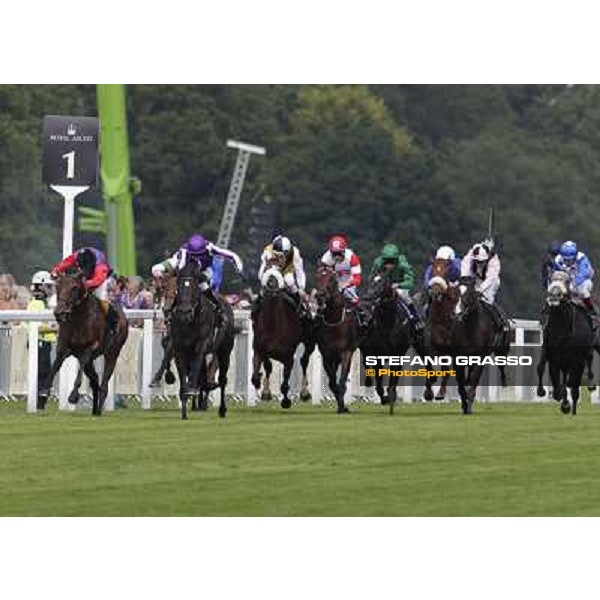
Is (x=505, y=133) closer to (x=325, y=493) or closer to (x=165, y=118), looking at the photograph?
(x=165, y=118)

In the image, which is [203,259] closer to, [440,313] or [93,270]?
[93,270]

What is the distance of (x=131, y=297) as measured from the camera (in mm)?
29906

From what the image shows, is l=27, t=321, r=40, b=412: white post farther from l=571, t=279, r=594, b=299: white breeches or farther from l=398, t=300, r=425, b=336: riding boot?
l=571, t=279, r=594, b=299: white breeches

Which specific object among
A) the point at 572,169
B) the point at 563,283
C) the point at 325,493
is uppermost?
the point at 572,169

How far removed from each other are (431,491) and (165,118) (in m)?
50.4

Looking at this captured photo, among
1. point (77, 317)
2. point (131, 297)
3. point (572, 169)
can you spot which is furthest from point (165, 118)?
point (77, 317)

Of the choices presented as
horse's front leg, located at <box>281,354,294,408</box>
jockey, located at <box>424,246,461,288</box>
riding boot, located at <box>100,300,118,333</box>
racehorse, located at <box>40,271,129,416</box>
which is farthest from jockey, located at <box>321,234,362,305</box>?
racehorse, located at <box>40,271,129,416</box>

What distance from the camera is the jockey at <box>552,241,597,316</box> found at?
27406 millimetres

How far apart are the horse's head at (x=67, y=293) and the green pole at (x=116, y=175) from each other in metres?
16.0

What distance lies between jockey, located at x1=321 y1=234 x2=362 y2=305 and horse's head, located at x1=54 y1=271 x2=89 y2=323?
310cm

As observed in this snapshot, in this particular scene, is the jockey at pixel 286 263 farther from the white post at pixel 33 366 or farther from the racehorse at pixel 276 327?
the white post at pixel 33 366

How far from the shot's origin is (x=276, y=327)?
27.1 meters

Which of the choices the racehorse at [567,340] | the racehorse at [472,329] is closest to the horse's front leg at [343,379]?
the racehorse at [472,329]

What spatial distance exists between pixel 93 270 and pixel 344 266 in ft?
10.1
